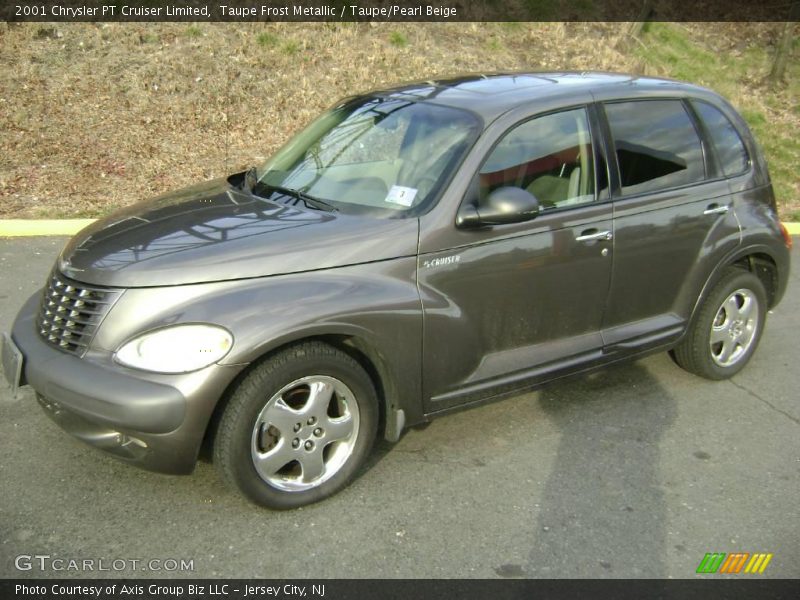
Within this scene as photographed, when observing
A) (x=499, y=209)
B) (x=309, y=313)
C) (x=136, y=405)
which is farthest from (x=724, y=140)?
(x=136, y=405)

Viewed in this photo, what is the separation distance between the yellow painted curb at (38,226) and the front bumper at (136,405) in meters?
4.96

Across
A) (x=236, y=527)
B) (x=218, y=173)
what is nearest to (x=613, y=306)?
(x=236, y=527)

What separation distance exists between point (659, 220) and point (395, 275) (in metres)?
1.69

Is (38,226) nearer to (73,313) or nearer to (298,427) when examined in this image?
(73,313)

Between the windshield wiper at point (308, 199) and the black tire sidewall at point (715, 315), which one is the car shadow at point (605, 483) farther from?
the windshield wiper at point (308, 199)

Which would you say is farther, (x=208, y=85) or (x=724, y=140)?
(x=208, y=85)

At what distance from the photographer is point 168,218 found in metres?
3.88

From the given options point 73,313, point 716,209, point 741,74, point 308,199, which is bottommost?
point 741,74

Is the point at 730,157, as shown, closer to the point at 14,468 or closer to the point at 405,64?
the point at 14,468

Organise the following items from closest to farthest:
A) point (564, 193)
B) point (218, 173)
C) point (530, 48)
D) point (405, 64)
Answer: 1. point (564, 193)
2. point (218, 173)
3. point (405, 64)
4. point (530, 48)

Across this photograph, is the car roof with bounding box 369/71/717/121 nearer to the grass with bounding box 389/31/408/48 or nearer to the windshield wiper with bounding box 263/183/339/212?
the windshield wiper with bounding box 263/183/339/212

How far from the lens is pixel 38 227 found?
26.1 ft

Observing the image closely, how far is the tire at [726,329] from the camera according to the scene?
494cm

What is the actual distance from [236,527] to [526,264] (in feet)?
5.94
